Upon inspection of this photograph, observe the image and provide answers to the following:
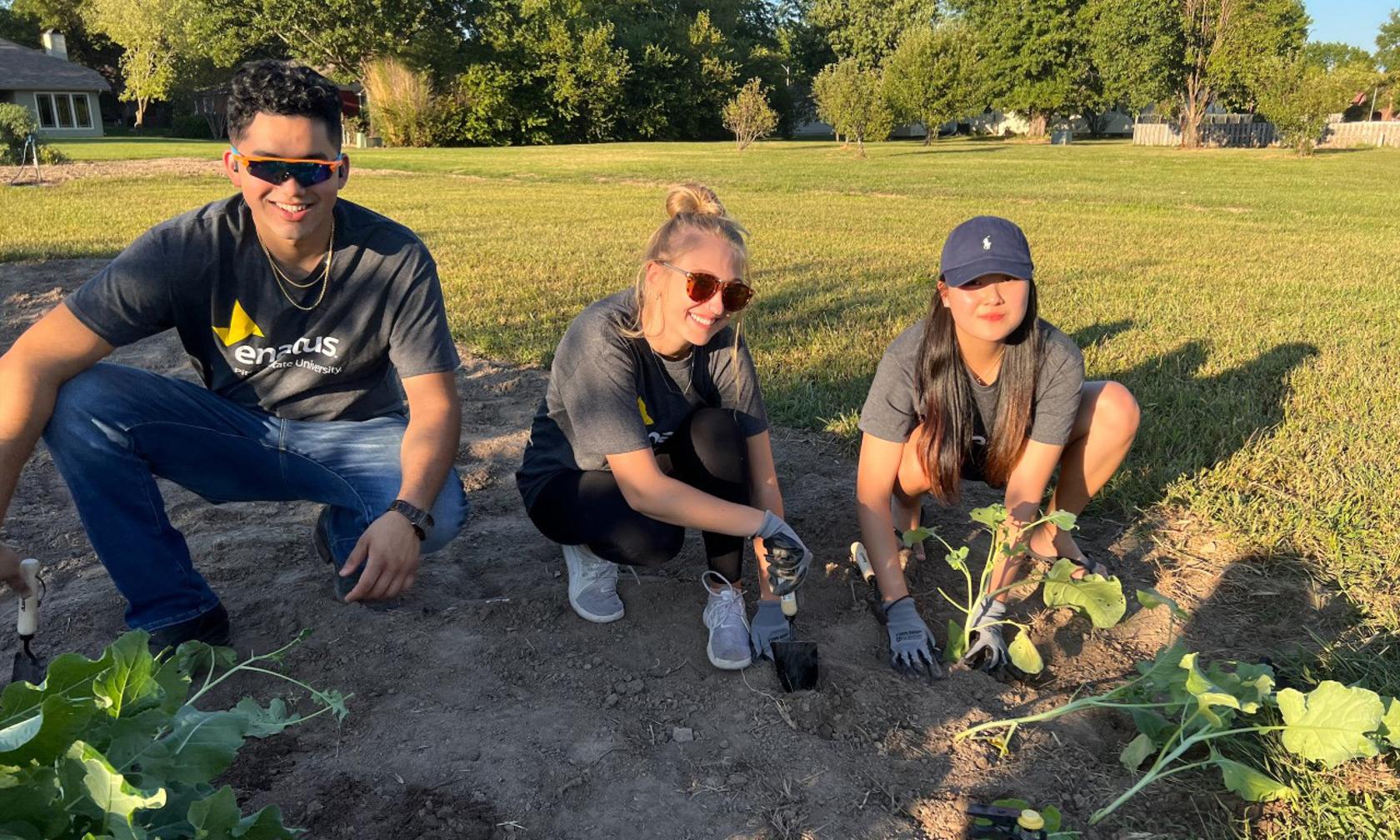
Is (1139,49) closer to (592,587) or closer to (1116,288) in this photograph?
(1116,288)

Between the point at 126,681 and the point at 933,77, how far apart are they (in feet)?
136

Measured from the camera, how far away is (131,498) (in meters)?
2.41

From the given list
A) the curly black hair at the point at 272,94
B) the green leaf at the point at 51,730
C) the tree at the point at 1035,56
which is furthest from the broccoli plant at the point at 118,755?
the tree at the point at 1035,56

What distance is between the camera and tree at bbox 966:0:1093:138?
46.8 metres

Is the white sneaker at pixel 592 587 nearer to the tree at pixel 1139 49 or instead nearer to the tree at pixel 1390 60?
the tree at pixel 1139 49

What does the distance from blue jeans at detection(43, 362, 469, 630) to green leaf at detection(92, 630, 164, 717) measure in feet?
3.83

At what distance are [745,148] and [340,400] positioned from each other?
115ft

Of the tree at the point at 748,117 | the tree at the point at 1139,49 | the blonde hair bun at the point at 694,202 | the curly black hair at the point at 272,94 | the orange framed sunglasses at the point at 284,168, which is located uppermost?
the tree at the point at 1139,49

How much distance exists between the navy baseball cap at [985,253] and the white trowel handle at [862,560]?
840 millimetres

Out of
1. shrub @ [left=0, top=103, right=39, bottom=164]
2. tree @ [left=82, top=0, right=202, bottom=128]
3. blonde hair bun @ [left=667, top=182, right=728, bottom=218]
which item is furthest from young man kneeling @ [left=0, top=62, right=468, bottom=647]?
tree @ [left=82, top=0, right=202, bottom=128]

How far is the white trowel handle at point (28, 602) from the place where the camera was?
216 centimetres

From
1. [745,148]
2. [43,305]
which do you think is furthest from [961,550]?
[745,148]

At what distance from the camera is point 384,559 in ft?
7.13

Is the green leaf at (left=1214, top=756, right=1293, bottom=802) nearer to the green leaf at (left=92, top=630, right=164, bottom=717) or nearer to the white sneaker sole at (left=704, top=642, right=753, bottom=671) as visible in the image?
the white sneaker sole at (left=704, top=642, right=753, bottom=671)
